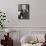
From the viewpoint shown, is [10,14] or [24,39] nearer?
[24,39]

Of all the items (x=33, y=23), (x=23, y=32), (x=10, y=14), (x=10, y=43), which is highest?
(x=10, y=14)

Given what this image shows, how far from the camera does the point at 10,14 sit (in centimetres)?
361

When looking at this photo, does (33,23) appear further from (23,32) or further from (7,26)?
(7,26)

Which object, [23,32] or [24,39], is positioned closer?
[24,39]

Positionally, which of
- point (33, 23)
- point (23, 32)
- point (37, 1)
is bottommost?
point (23, 32)

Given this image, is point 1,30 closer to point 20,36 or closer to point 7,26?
point 7,26

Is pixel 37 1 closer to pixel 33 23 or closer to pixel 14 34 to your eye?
pixel 33 23

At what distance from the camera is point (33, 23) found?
3580 millimetres

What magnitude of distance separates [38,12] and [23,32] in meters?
0.65

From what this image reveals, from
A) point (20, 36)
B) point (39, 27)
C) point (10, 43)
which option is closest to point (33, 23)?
point (39, 27)

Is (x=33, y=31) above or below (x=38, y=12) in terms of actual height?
below

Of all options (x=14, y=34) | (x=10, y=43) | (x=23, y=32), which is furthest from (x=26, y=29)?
(x=10, y=43)

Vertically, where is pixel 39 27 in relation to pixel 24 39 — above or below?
above

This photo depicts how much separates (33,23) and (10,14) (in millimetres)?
641
